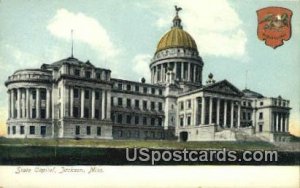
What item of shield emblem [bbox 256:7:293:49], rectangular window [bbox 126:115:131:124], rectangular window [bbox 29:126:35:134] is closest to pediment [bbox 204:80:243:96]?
shield emblem [bbox 256:7:293:49]

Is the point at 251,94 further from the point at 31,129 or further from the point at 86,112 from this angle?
the point at 31,129

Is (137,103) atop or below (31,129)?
atop

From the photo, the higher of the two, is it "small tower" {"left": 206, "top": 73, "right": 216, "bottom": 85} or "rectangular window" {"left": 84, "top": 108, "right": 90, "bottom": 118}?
"small tower" {"left": 206, "top": 73, "right": 216, "bottom": 85}

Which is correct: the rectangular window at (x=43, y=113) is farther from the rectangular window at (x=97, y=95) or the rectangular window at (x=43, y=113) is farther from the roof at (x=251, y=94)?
the roof at (x=251, y=94)

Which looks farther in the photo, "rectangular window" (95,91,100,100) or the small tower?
the small tower

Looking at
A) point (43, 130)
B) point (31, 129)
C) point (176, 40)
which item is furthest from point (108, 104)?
point (176, 40)

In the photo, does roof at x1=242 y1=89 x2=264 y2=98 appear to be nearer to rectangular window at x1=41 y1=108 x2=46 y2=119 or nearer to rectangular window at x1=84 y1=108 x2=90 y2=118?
rectangular window at x1=84 y1=108 x2=90 y2=118
